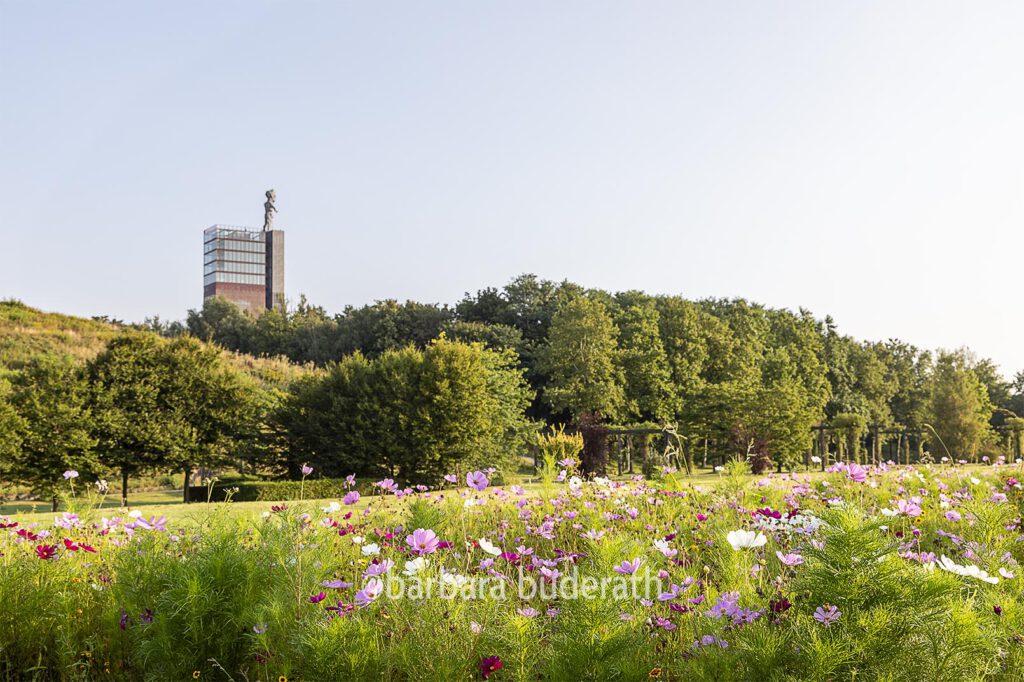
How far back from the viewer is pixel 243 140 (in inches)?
681

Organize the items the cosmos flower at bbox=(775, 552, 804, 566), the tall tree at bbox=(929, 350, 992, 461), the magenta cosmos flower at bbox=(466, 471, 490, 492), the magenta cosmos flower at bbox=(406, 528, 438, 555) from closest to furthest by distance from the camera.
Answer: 1. the cosmos flower at bbox=(775, 552, 804, 566)
2. the magenta cosmos flower at bbox=(406, 528, 438, 555)
3. the magenta cosmos flower at bbox=(466, 471, 490, 492)
4. the tall tree at bbox=(929, 350, 992, 461)

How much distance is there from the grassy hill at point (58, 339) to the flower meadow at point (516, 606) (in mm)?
26562

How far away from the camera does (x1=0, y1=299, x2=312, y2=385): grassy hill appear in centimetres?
2759

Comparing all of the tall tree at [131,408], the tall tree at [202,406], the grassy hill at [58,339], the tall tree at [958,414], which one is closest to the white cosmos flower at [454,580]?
the tall tree at [131,408]

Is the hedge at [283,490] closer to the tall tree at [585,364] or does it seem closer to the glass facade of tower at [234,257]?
the tall tree at [585,364]

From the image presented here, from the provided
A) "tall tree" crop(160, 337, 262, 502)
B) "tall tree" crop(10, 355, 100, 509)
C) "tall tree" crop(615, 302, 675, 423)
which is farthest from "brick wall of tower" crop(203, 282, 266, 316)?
"tall tree" crop(10, 355, 100, 509)

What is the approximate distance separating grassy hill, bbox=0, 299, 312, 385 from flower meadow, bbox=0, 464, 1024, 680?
26.6 metres

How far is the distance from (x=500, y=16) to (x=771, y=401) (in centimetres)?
1471

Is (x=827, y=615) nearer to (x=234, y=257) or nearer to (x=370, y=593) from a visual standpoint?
(x=370, y=593)

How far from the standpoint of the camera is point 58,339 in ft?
96.7

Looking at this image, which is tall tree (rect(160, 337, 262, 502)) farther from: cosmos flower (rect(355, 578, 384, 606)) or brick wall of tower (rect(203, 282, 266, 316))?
brick wall of tower (rect(203, 282, 266, 316))

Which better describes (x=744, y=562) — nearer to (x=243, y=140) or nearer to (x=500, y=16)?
(x=500, y=16)

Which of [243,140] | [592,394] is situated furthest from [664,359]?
[243,140]

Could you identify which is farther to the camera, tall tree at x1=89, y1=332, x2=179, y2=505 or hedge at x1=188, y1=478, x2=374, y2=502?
tall tree at x1=89, y1=332, x2=179, y2=505
